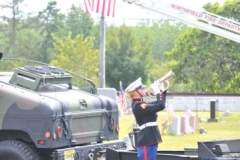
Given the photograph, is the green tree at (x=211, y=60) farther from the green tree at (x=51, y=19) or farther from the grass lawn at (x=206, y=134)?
the green tree at (x=51, y=19)

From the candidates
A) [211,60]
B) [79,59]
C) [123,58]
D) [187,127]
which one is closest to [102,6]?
[187,127]

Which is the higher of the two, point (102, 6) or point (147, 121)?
point (102, 6)

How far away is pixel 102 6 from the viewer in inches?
1048

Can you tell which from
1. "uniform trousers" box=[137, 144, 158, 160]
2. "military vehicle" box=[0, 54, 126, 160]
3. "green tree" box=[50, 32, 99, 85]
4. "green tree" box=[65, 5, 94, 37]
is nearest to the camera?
"uniform trousers" box=[137, 144, 158, 160]

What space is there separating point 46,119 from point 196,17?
654 inches

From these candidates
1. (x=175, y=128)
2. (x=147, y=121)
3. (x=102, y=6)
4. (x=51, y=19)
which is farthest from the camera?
(x=51, y=19)

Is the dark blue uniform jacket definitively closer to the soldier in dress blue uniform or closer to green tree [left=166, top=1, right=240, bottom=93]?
the soldier in dress blue uniform

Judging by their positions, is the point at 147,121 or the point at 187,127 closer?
the point at 147,121

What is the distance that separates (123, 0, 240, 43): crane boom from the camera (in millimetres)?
26141

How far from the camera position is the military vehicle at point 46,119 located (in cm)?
1075

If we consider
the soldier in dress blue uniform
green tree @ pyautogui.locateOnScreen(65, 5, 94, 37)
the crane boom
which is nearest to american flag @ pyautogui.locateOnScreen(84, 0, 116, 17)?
the crane boom

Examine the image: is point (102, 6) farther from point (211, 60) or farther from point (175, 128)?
point (211, 60)

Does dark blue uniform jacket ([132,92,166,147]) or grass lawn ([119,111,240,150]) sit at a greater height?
dark blue uniform jacket ([132,92,166,147])

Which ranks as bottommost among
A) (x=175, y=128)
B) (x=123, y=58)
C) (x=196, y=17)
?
(x=175, y=128)
